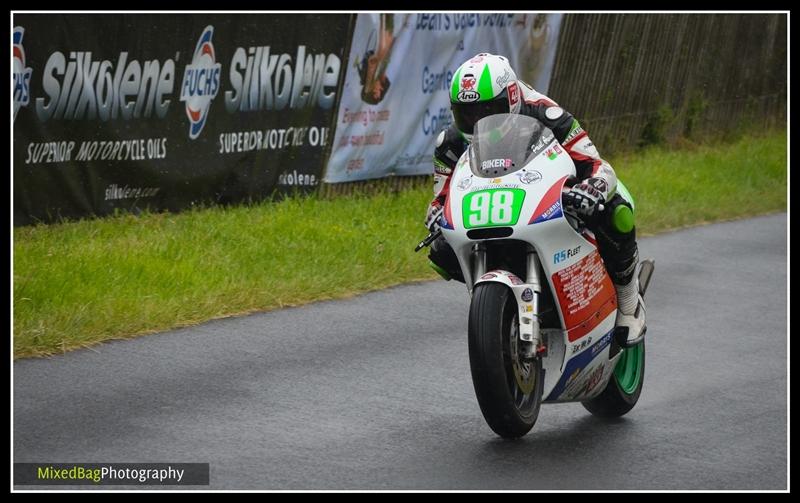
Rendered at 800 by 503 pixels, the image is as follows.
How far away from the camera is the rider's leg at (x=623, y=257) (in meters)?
6.13

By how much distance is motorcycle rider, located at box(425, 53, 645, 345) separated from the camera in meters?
6.02

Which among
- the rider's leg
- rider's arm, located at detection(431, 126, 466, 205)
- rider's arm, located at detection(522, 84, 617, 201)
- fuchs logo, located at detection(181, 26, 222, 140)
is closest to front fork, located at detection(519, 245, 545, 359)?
the rider's leg

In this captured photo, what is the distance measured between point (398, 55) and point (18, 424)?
25.8 feet

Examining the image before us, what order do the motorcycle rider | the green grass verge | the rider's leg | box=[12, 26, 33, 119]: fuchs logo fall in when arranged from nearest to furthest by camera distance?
the motorcycle rider < the rider's leg < the green grass verge < box=[12, 26, 33, 119]: fuchs logo

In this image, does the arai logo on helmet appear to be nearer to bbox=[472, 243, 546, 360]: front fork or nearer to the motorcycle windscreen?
the motorcycle windscreen

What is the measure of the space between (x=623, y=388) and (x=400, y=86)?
23.2 ft

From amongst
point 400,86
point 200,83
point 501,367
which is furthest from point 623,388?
point 400,86

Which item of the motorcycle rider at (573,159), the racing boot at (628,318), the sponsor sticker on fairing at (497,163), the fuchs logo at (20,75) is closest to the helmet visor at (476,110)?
the motorcycle rider at (573,159)

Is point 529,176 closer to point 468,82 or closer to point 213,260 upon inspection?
point 468,82

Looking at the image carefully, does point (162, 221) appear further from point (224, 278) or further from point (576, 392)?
point (576, 392)

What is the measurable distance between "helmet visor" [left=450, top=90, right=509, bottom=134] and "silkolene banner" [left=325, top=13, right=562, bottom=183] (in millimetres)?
6680

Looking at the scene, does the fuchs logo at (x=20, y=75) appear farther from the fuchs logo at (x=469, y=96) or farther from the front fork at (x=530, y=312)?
the front fork at (x=530, y=312)

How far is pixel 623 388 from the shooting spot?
6.81 metres

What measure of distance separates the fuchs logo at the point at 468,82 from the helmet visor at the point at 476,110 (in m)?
0.08
